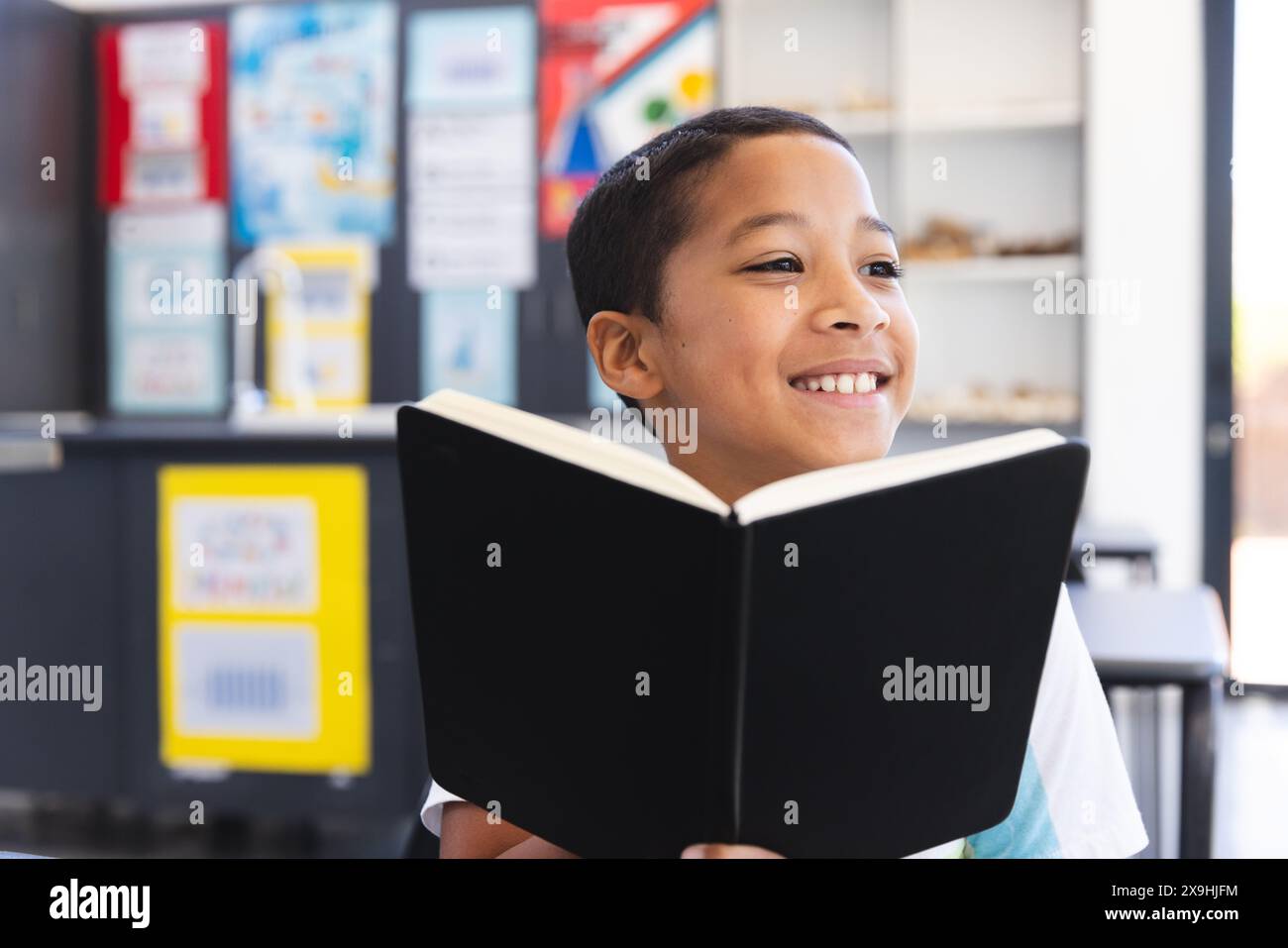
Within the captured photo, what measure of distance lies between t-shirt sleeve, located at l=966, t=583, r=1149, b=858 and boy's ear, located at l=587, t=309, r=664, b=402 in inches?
13.4

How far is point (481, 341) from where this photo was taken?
411cm

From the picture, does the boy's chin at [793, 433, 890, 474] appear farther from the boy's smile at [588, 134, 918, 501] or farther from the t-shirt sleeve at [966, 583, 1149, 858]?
the t-shirt sleeve at [966, 583, 1149, 858]

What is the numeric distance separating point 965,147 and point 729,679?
135 inches

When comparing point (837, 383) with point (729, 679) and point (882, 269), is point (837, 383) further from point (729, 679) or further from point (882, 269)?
point (729, 679)

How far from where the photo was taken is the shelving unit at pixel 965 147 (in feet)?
11.6

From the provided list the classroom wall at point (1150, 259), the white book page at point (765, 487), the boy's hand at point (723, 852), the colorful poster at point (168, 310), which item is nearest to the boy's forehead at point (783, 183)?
the white book page at point (765, 487)

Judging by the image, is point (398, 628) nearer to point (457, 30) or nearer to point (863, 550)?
point (863, 550)

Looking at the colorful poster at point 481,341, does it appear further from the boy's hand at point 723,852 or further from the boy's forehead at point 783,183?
the boy's hand at point 723,852

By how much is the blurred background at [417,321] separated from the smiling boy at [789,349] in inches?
25.6

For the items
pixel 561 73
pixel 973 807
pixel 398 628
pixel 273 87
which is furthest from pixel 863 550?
pixel 273 87

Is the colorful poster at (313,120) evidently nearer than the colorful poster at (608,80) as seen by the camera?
No

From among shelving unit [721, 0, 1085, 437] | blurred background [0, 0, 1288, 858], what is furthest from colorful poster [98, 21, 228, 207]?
shelving unit [721, 0, 1085, 437]

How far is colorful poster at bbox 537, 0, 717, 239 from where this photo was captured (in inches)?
152
